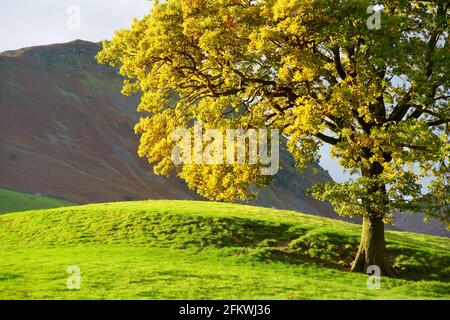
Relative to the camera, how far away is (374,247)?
31.6 meters

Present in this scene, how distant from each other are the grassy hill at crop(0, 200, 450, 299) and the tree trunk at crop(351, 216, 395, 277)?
128 centimetres

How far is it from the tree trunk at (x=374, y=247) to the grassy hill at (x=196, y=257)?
4.21ft

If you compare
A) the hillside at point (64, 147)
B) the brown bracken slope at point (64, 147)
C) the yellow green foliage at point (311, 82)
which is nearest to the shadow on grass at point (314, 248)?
the yellow green foliage at point (311, 82)

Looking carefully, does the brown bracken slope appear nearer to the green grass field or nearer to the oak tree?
the green grass field

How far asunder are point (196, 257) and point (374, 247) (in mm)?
11020

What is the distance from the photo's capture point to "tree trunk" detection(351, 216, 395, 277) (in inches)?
1239

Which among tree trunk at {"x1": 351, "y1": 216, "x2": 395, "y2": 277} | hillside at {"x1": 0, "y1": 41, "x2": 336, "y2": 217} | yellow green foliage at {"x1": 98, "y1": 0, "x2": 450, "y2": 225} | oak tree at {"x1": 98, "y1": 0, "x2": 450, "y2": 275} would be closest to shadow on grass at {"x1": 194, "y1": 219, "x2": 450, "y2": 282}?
tree trunk at {"x1": 351, "y1": 216, "x2": 395, "y2": 277}

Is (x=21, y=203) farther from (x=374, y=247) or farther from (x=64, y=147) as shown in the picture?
(x=374, y=247)

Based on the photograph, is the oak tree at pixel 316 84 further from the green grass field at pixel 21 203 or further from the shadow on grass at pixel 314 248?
the green grass field at pixel 21 203

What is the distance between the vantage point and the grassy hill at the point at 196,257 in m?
22.8

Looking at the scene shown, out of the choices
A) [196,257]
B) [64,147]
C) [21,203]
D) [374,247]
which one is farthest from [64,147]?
[374,247]
